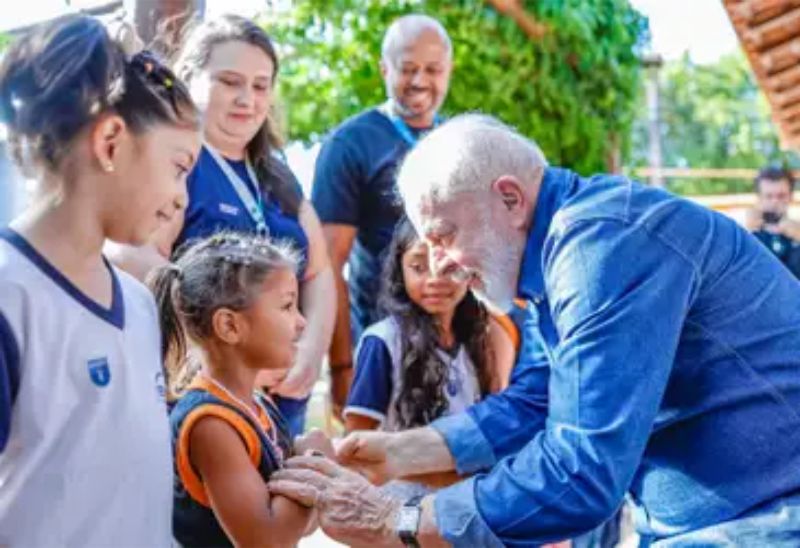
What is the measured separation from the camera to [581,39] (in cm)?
836

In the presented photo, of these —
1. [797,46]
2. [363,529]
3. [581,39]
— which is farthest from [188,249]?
[581,39]

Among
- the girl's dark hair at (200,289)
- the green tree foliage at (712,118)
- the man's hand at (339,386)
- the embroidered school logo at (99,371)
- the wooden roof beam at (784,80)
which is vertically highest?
the embroidered school logo at (99,371)

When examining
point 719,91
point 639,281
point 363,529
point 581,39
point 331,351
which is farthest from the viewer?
point 719,91

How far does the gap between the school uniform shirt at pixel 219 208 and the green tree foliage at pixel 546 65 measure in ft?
14.9

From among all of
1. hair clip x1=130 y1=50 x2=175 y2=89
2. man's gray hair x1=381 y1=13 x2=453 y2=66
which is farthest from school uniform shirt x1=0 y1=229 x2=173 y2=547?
man's gray hair x1=381 y1=13 x2=453 y2=66

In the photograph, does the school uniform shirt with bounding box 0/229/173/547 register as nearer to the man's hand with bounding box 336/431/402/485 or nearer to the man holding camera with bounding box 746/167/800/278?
the man's hand with bounding box 336/431/402/485

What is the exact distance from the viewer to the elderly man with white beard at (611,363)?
2.30m

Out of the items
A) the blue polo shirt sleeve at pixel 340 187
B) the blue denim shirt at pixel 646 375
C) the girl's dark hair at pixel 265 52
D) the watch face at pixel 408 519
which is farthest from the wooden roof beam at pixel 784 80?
the watch face at pixel 408 519

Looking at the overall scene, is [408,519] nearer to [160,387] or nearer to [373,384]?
[160,387]

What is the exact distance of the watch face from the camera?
8.02ft

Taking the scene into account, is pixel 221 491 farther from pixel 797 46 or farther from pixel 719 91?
pixel 719 91

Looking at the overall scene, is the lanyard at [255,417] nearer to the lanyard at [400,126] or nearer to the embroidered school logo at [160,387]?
the embroidered school logo at [160,387]

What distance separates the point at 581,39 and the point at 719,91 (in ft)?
115

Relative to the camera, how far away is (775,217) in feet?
25.2
